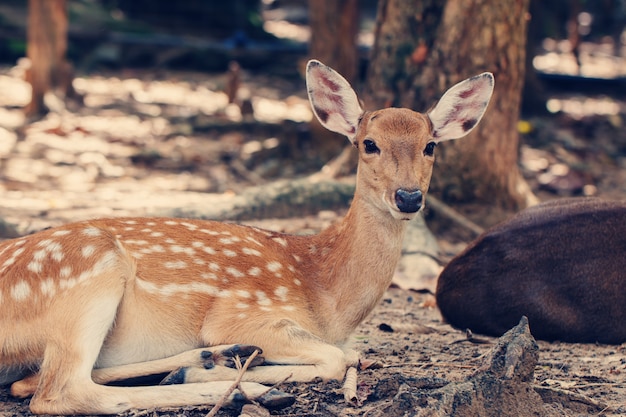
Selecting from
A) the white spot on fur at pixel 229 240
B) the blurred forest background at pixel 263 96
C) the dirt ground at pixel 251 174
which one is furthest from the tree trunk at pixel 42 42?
the white spot on fur at pixel 229 240

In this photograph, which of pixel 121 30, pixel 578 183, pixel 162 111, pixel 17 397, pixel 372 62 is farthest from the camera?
pixel 121 30

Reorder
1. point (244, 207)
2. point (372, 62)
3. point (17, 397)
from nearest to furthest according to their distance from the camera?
point (17, 397)
point (244, 207)
point (372, 62)

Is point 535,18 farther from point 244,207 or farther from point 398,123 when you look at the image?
point 398,123

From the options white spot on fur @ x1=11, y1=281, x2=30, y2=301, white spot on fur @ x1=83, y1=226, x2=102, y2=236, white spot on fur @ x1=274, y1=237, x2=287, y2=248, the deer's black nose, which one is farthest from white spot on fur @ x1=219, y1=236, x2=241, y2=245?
white spot on fur @ x1=11, y1=281, x2=30, y2=301

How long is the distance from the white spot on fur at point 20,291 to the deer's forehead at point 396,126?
166 cm

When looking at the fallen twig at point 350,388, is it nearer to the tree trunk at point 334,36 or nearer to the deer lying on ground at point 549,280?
the deer lying on ground at point 549,280

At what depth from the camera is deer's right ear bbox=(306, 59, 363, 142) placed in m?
4.70

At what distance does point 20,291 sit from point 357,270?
1487 mm

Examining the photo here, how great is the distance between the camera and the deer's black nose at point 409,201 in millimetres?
4184

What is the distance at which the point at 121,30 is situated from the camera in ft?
55.6

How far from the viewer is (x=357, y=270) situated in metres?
4.50

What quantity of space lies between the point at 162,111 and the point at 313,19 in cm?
336

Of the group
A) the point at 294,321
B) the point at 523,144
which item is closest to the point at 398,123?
the point at 294,321

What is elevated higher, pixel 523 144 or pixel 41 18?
pixel 41 18
